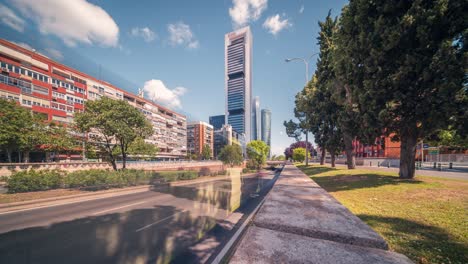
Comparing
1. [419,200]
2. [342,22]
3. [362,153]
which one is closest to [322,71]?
[342,22]

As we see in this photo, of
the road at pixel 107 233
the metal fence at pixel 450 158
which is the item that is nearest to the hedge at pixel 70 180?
the road at pixel 107 233

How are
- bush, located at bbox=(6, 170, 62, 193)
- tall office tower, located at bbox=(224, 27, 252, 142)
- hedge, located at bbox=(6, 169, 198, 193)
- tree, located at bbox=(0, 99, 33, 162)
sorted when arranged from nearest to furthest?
1. bush, located at bbox=(6, 170, 62, 193)
2. hedge, located at bbox=(6, 169, 198, 193)
3. tree, located at bbox=(0, 99, 33, 162)
4. tall office tower, located at bbox=(224, 27, 252, 142)

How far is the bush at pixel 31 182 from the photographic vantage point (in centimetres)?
1156

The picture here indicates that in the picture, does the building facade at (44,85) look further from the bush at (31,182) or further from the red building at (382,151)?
the red building at (382,151)

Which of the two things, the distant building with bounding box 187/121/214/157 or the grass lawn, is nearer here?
the grass lawn

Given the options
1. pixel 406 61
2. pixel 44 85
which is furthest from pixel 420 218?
pixel 44 85

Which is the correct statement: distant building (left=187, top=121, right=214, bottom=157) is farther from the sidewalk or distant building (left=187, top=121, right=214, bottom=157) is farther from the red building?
the sidewalk

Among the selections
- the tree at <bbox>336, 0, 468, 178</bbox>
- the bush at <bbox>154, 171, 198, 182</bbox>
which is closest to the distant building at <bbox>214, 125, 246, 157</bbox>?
the bush at <bbox>154, 171, 198, 182</bbox>

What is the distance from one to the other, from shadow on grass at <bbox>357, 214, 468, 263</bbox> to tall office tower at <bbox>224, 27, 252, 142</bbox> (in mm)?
141310

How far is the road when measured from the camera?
441cm

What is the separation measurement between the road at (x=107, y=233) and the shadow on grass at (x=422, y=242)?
442cm

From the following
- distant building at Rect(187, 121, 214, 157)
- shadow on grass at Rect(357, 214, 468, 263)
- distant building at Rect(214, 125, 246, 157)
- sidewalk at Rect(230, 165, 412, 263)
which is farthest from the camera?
distant building at Rect(214, 125, 246, 157)

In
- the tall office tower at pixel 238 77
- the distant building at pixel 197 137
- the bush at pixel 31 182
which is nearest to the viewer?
the bush at pixel 31 182

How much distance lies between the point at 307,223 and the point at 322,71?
20.5 meters
